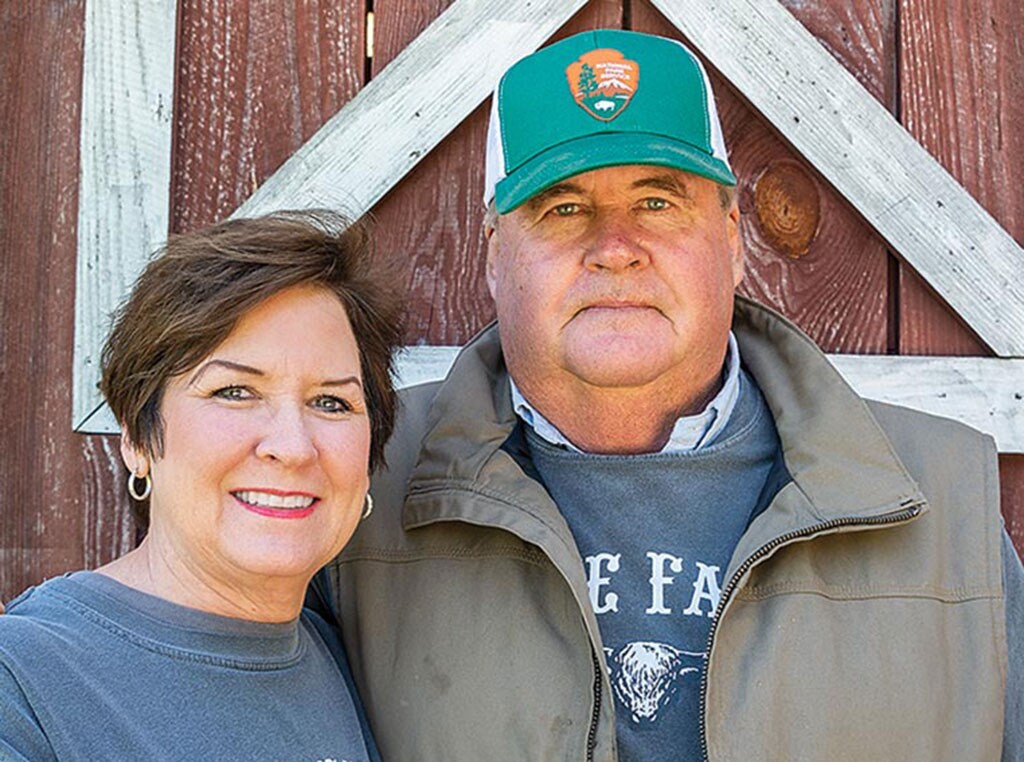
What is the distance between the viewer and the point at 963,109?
2.76 meters

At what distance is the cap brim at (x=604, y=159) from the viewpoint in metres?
2.29

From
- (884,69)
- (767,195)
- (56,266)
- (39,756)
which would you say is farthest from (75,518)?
(884,69)

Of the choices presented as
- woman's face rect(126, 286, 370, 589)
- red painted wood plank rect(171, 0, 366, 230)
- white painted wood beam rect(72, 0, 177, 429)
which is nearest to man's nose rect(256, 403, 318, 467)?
woman's face rect(126, 286, 370, 589)

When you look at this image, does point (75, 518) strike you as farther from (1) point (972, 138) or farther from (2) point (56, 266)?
(1) point (972, 138)

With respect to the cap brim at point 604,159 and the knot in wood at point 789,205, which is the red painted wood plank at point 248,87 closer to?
the cap brim at point 604,159

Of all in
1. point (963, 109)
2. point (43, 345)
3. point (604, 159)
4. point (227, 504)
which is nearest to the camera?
point (227, 504)

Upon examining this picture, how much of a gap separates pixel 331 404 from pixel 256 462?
0.18m

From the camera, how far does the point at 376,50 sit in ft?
9.02

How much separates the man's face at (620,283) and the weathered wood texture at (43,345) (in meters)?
0.92

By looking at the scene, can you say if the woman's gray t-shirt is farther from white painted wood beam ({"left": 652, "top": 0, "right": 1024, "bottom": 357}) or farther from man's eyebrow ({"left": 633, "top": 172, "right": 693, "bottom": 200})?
white painted wood beam ({"left": 652, "top": 0, "right": 1024, "bottom": 357})

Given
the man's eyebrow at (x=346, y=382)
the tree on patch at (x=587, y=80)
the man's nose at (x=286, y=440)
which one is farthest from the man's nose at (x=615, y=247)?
the man's nose at (x=286, y=440)

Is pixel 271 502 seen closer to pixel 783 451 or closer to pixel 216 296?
pixel 216 296

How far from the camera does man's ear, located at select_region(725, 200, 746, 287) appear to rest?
246 centimetres

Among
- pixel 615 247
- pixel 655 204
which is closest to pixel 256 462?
pixel 615 247
